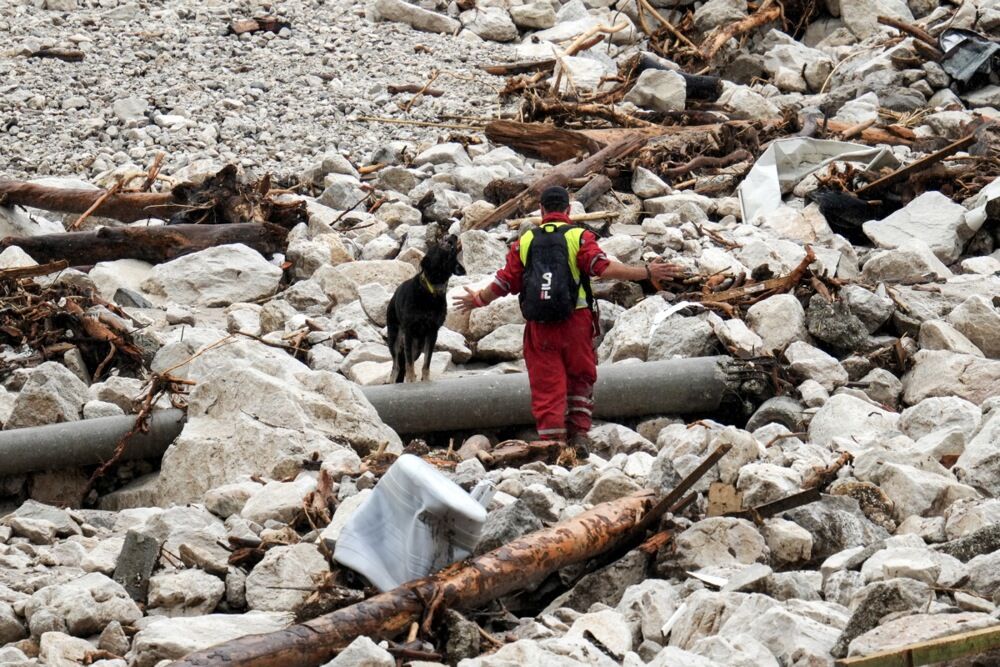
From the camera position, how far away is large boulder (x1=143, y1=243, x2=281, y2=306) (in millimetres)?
11234

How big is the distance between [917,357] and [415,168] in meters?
6.37

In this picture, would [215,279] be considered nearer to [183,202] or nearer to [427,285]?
[183,202]

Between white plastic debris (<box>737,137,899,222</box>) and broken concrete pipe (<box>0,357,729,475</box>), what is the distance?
4.22 m

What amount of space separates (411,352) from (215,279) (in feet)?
9.34

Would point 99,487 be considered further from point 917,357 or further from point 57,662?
point 917,357

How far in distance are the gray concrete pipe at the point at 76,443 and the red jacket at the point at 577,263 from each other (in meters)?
2.01

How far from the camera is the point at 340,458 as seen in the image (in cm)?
742

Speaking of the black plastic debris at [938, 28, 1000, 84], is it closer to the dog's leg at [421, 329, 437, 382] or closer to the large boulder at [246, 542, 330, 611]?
the dog's leg at [421, 329, 437, 382]

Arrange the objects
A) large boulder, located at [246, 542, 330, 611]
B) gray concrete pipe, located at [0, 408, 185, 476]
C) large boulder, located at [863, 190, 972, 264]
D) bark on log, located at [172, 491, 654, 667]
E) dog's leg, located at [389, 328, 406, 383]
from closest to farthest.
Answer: bark on log, located at [172, 491, 654, 667], large boulder, located at [246, 542, 330, 611], gray concrete pipe, located at [0, 408, 185, 476], dog's leg, located at [389, 328, 406, 383], large boulder, located at [863, 190, 972, 264]

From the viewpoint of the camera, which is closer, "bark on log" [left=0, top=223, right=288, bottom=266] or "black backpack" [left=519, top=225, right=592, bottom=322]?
"black backpack" [left=519, top=225, right=592, bottom=322]

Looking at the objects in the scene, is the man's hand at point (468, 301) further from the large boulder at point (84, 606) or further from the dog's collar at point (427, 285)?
the large boulder at point (84, 606)

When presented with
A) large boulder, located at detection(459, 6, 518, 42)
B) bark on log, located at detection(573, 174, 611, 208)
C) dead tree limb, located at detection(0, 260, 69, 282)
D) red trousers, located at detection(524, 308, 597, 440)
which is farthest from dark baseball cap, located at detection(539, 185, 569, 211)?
large boulder, located at detection(459, 6, 518, 42)

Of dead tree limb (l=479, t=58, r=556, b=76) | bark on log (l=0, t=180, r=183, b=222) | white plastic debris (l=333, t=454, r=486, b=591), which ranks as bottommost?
dead tree limb (l=479, t=58, r=556, b=76)

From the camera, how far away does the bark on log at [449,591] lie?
182 inches
